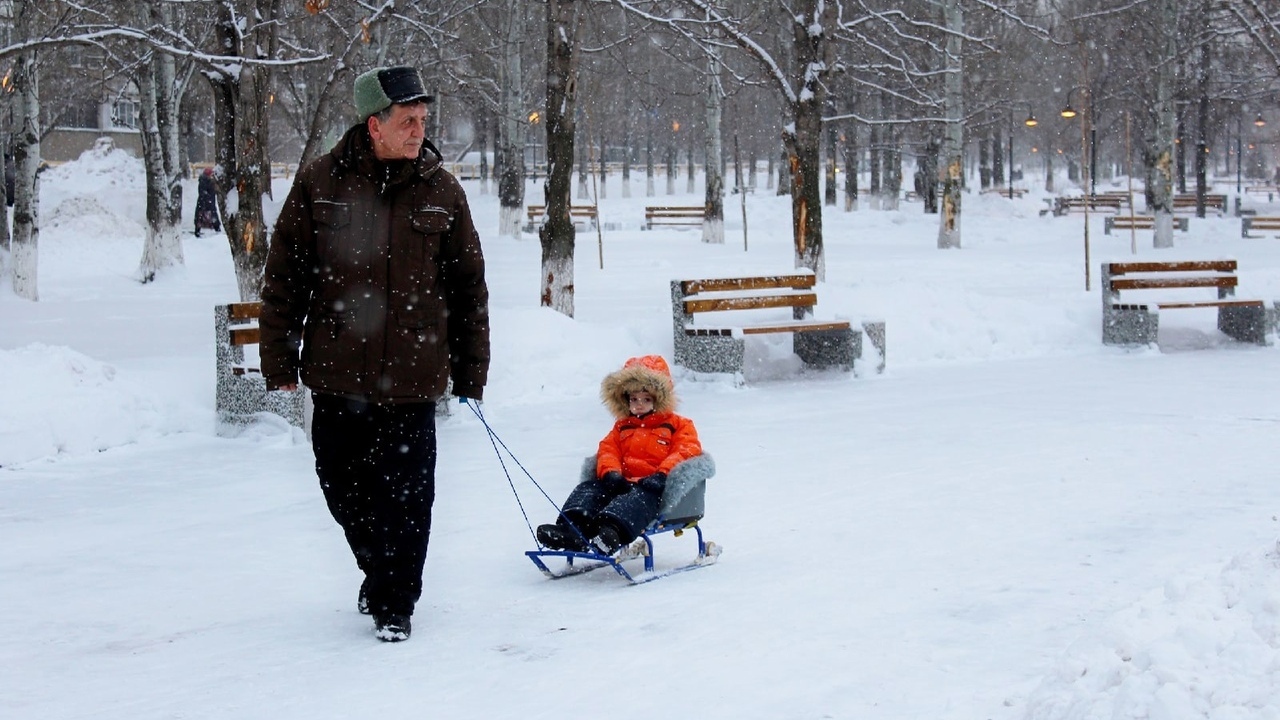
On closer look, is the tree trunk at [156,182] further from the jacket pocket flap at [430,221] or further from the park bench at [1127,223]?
the park bench at [1127,223]

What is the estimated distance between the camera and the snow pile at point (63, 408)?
32.1ft

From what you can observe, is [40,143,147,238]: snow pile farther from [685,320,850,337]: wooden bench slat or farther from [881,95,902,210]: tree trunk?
[881,95,902,210]: tree trunk

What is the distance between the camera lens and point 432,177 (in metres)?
5.25

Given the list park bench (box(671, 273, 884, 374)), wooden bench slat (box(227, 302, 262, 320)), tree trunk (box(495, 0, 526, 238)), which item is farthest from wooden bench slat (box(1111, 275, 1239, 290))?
tree trunk (box(495, 0, 526, 238))

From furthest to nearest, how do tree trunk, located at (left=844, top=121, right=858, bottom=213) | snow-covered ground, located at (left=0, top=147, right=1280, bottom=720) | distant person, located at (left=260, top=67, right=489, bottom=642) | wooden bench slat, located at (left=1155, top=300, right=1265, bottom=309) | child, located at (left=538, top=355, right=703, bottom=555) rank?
tree trunk, located at (left=844, top=121, right=858, bottom=213) → wooden bench slat, located at (left=1155, top=300, right=1265, bottom=309) → child, located at (left=538, top=355, right=703, bottom=555) → distant person, located at (left=260, top=67, right=489, bottom=642) → snow-covered ground, located at (left=0, top=147, right=1280, bottom=720)

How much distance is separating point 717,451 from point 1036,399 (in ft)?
11.8

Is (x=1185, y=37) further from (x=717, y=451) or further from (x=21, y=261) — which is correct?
(x=717, y=451)

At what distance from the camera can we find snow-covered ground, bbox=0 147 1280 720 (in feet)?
14.9

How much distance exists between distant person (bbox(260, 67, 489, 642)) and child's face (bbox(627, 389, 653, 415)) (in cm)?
149

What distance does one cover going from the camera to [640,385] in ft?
22.1

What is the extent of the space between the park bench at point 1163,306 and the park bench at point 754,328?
331cm

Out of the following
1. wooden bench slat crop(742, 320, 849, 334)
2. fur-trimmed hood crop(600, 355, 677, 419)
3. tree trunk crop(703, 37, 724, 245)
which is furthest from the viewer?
tree trunk crop(703, 37, 724, 245)

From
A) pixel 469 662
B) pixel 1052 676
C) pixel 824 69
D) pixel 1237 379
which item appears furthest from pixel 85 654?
pixel 824 69

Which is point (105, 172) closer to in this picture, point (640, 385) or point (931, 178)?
point (931, 178)
